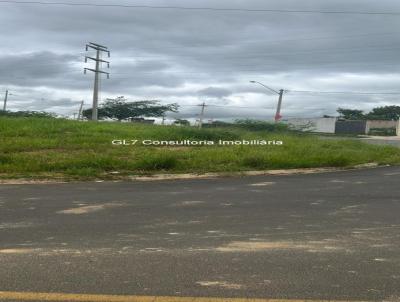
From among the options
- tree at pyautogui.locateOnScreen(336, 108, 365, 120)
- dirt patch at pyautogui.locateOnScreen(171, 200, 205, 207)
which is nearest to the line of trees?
tree at pyautogui.locateOnScreen(336, 108, 365, 120)

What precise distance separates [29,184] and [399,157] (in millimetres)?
16940

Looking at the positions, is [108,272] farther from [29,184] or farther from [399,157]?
[399,157]

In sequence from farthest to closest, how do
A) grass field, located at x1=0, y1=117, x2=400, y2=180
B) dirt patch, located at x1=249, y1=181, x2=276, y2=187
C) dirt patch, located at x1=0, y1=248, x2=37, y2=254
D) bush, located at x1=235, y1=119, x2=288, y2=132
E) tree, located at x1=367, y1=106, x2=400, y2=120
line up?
tree, located at x1=367, y1=106, x2=400, y2=120 < bush, located at x1=235, y1=119, x2=288, y2=132 < grass field, located at x1=0, y1=117, x2=400, y2=180 < dirt patch, located at x1=249, y1=181, x2=276, y2=187 < dirt patch, located at x1=0, y1=248, x2=37, y2=254

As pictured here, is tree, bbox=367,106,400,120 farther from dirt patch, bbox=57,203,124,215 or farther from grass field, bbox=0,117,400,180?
dirt patch, bbox=57,203,124,215

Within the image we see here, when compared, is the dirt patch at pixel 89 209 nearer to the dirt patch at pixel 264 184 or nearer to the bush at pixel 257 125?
the dirt patch at pixel 264 184

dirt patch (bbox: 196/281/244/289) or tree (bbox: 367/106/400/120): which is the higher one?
tree (bbox: 367/106/400/120)

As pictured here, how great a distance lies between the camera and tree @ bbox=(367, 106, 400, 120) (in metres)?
122

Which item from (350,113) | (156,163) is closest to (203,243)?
(156,163)

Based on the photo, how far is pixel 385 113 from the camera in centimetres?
12412

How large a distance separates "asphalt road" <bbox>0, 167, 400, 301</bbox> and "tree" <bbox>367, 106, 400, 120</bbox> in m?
117

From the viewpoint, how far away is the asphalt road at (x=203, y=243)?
4.92 metres

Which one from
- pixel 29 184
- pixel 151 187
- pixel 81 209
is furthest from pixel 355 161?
pixel 81 209

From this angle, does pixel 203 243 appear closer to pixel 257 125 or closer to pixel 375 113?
pixel 257 125

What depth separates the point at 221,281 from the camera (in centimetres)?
503
